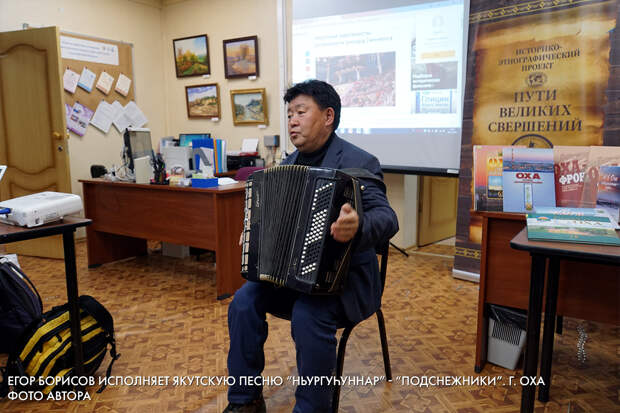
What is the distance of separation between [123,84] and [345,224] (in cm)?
451

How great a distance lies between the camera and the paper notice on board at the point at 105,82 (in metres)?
4.75

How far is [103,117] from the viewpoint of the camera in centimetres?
484

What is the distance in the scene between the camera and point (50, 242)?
3941 mm

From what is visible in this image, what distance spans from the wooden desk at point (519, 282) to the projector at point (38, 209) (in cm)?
171

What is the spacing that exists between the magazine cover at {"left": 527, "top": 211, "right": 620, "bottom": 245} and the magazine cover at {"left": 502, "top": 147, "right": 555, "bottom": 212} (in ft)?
0.68

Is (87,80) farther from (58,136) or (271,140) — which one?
(271,140)

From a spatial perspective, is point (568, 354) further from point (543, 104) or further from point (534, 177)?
point (543, 104)

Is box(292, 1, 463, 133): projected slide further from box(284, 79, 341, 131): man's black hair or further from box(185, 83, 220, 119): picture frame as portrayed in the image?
box(284, 79, 341, 131): man's black hair

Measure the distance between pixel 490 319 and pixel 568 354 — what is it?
0.51 metres

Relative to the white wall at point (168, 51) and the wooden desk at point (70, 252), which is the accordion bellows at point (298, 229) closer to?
the wooden desk at point (70, 252)

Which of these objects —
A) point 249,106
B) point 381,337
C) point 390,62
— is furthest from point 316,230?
point 249,106

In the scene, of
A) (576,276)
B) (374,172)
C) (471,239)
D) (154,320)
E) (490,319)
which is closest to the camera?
(374,172)

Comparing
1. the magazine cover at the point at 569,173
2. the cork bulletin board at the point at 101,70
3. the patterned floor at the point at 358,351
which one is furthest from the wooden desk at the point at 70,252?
the cork bulletin board at the point at 101,70

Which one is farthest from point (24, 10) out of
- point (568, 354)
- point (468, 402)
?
point (568, 354)
